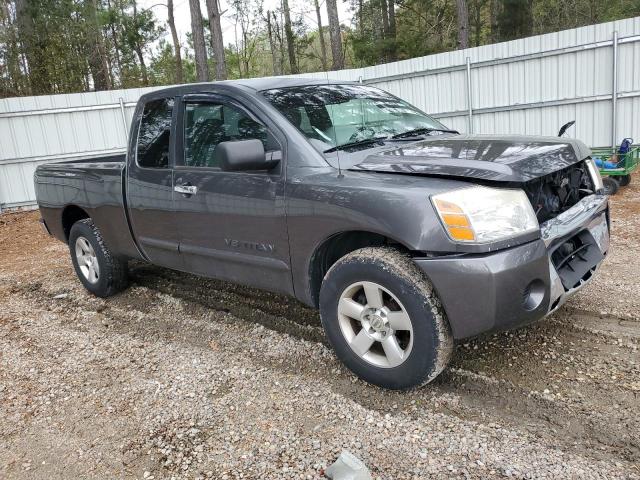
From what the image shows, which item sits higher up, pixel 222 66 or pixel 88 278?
pixel 222 66

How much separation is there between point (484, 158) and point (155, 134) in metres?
2.59

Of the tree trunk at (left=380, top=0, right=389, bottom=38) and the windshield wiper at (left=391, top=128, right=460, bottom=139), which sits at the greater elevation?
the tree trunk at (left=380, top=0, right=389, bottom=38)

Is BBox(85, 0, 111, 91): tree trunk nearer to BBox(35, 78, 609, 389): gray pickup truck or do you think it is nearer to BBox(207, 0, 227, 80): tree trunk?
BBox(207, 0, 227, 80): tree trunk

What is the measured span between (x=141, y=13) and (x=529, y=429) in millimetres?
29643

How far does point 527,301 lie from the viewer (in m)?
2.62

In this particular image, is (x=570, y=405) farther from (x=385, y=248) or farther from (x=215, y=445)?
(x=215, y=445)

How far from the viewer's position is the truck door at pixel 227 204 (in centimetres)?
331

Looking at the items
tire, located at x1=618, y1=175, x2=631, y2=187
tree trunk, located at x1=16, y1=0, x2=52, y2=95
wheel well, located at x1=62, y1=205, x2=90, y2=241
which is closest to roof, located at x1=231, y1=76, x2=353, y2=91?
wheel well, located at x1=62, y1=205, x2=90, y2=241

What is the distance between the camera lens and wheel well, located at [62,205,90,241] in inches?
209

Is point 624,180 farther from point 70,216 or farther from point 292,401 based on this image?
point 70,216

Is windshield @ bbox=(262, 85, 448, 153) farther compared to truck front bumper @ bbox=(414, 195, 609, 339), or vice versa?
windshield @ bbox=(262, 85, 448, 153)

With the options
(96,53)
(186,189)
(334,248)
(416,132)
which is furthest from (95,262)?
(96,53)

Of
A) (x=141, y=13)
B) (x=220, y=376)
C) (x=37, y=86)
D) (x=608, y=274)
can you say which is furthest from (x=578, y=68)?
(x=141, y=13)

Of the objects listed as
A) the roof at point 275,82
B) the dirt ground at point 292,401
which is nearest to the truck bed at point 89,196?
the dirt ground at point 292,401
